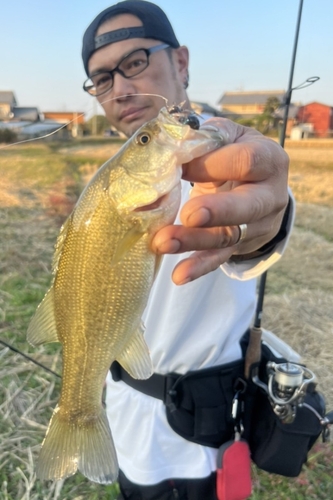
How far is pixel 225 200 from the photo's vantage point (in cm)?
113

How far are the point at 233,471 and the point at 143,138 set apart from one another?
1.79 metres

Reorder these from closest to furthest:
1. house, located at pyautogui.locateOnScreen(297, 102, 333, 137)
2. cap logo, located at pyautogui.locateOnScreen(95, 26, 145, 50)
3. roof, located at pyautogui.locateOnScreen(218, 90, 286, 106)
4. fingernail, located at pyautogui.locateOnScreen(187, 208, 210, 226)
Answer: fingernail, located at pyautogui.locateOnScreen(187, 208, 210, 226), cap logo, located at pyautogui.locateOnScreen(95, 26, 145, 50), roof, located at pyautogui.locateOnScreen(218, 90, 286, 106), house, located at pyautogui.locateOnScreen(297, 102, 333, 137)

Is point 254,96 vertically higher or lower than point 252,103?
higher

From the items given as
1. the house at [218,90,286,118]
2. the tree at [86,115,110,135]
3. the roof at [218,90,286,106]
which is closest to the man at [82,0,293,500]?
the tree at [86,115,110,135]

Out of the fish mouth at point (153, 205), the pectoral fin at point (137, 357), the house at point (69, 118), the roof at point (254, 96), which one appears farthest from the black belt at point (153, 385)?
the roof at point (254, 96)

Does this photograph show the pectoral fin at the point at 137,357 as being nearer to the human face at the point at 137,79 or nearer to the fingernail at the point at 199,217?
the fingernail at the point at 199,217

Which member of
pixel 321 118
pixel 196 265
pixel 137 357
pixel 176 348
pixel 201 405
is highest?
pixel 321 118

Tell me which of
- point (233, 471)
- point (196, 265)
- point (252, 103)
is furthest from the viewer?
point (252, 103)

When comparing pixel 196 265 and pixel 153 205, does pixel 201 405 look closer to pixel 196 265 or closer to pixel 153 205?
pixel 196 265

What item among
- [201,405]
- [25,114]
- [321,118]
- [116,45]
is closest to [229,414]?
[201,405]

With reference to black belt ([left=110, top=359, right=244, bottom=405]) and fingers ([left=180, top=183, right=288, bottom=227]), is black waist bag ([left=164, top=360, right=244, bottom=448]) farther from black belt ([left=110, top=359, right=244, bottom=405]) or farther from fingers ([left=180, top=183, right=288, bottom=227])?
fingers ([left=180, top=183, right=288, bottom=227])

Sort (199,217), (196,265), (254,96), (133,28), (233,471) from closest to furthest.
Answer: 1. (199,217)
2. (196,265)
3. (233,471)
4. (133,28)
5. (254,96)

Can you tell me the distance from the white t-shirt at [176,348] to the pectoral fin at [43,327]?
0.67 meters

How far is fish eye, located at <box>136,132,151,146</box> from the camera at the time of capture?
1.30 m
